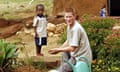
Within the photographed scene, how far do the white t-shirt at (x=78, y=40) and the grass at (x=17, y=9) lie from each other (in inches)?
532

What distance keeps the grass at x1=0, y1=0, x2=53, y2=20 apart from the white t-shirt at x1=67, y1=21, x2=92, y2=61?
13.5 m

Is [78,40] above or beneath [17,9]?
above

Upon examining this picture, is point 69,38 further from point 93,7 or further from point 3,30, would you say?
point 3,30

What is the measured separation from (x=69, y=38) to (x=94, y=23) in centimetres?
498

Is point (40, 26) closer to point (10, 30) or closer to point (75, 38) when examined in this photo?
point (75, 38)

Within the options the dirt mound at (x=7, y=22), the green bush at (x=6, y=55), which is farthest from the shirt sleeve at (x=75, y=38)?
the dirt mound at (x=7, y=22)

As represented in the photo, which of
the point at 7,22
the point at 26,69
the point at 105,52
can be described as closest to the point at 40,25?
the point at 26,69

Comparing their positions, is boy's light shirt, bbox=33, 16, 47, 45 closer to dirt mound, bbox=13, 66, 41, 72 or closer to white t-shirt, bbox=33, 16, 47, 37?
white t-shirt, bbox=33, 16, 47, 37

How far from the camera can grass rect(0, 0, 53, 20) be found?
69.3 feet

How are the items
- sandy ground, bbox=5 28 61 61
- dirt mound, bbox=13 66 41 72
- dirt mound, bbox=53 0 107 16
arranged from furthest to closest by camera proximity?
dirt mound, bbox=53 0 107 16
sandy ground, bbox=5 28 61 61
dirt mound, bbox=13 66 41 72

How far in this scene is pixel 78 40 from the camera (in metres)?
6.48

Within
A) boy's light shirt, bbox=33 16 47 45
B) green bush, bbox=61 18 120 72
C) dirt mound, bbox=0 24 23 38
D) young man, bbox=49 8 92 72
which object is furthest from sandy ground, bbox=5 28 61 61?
young man, bbox=49 8 92 72

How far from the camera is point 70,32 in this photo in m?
6.48

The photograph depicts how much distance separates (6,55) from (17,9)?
14970mm
